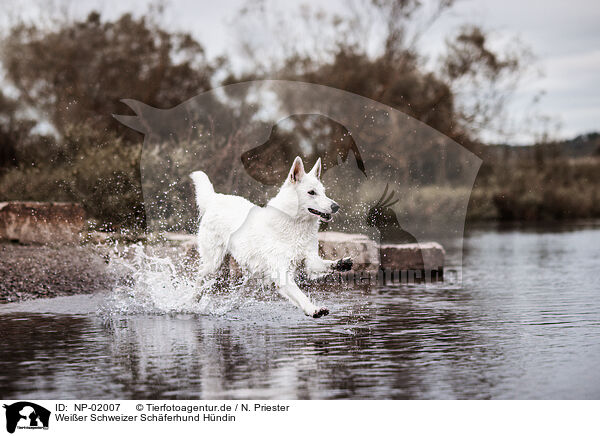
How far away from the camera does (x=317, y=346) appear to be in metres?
6.95

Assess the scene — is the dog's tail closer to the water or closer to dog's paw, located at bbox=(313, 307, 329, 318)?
the water

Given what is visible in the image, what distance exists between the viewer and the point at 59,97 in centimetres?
2514

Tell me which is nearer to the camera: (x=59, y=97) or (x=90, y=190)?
(x=90, y=190)

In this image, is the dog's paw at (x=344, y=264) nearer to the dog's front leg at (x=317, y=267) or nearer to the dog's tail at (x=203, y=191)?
the dog's front leg at (x=317, y=267)

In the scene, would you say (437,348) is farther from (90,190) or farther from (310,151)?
(90,190)

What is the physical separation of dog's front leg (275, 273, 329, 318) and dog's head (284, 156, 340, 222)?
71 cm

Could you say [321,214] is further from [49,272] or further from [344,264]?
[49,272]

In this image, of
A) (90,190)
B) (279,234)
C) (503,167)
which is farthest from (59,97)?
(279,234)

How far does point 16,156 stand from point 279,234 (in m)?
15.8

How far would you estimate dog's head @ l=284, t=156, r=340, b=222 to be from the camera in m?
7.42

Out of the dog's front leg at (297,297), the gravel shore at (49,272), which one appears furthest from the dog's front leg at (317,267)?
the gravel shore at (49,272)

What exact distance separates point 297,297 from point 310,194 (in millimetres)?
1052

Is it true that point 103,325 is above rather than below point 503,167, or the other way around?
below
